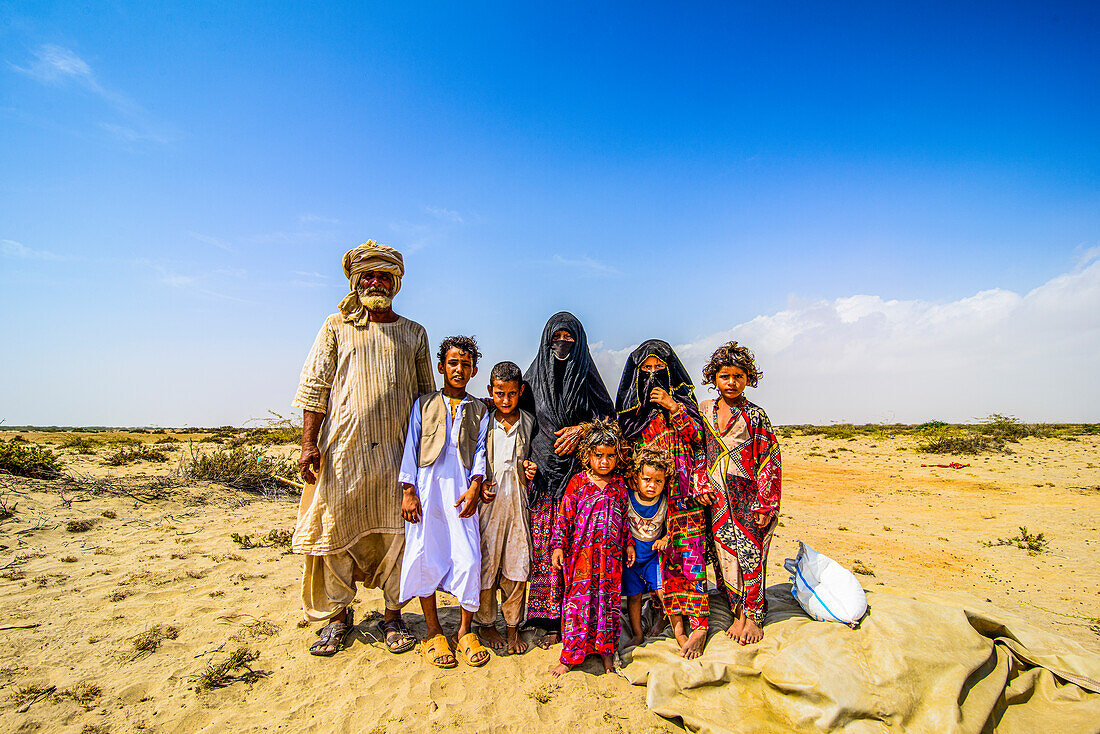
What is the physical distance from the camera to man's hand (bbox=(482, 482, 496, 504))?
352 cm

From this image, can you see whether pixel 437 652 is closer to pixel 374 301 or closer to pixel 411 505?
pixel 411 505

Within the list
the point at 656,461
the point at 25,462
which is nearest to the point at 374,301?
the point at 656,461

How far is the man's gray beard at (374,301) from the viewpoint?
12.0 ft

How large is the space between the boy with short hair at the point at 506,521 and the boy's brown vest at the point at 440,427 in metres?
0.11

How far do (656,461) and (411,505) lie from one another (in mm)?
1637

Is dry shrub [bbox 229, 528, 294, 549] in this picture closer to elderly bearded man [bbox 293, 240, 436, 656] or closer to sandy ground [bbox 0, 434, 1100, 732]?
sandy ground [bbox 0, 434, 1100, 732]

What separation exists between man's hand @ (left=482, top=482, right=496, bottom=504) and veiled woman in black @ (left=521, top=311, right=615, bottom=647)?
328 mm

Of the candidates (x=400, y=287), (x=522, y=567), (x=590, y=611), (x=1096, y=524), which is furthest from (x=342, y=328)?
(x=1096, y=524)

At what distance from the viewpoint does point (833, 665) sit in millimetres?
2844

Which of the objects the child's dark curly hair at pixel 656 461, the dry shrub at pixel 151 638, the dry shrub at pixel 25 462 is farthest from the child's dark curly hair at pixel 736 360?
the dry shrub at pixel 25 462

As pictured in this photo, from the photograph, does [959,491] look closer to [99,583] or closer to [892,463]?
[892,463]

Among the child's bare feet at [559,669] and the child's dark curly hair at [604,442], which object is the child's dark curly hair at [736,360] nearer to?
the child's dark curly hair at [604,442]

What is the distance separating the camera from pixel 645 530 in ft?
11.6

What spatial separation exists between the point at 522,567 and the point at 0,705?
9.35 feet
